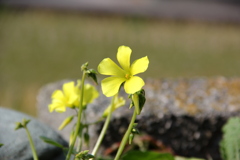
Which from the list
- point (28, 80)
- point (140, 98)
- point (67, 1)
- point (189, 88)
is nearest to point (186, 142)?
point (189, 88)

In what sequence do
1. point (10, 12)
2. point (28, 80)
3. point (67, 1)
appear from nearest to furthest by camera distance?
point (28, 80)
point (10, 12)
point (67, 1)

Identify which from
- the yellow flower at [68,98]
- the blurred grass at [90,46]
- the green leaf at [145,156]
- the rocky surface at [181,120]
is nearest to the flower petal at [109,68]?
the yellow flower at [68,98]

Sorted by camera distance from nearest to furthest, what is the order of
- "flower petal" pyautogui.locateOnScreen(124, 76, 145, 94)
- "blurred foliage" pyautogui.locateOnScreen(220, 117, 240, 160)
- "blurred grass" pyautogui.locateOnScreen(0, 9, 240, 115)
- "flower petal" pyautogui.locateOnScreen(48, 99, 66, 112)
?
"flower petal" pyautogui.locateOnScreen(124, 76, 145, 94), "flower petal" pyautogui.locateOnScreen(48, 99, 66, 112), "blurred foliage" pyautogui.locateOnScreen(220, 117, 240, 160), "blurred grass" pyautogui.locateOnScreen(0, 9, 240, 115)

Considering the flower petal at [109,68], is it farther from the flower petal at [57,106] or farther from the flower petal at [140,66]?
the flower petal at [57,106]

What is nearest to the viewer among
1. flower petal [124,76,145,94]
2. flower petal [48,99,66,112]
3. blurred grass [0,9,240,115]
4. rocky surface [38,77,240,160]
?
flower petal [124,76,145,94]

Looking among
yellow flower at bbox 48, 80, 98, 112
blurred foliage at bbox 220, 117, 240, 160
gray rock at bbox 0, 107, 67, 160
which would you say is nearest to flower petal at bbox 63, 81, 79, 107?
yellow flower at bbox 48, 80, 98, 112

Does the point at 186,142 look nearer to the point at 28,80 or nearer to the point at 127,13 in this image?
the point at 28,80

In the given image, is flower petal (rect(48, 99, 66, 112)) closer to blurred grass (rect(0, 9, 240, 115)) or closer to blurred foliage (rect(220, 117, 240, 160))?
blurred foliage (rect(220, 117, 240, 160))
